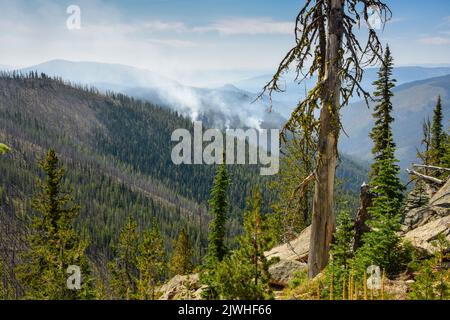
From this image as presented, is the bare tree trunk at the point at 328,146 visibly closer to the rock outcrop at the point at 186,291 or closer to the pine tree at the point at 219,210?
the rock outcrop at the point at 186,291

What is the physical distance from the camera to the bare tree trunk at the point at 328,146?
1148cm

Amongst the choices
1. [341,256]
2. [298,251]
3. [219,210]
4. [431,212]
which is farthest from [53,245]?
[431,212]

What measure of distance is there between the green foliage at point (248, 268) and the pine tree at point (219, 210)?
78.8 ft

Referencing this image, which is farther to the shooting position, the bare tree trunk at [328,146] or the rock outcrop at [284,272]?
the rock outcrop at [284,272]

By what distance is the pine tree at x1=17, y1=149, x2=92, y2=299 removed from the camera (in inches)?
817

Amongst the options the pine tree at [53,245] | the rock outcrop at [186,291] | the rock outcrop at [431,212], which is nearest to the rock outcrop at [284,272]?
the rock outcrop at [186,291]

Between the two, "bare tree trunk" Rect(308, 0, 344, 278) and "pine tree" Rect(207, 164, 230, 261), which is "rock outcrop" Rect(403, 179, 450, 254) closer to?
"bare tree trunk" Rect(308, 0, 344, 278)

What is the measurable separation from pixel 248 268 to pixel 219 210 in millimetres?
25901

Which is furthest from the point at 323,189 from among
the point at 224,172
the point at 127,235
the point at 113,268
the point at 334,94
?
the point at 113,268

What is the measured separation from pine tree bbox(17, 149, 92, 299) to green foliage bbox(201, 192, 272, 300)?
13.7m

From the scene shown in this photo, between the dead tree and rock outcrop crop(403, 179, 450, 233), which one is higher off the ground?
the dead tree

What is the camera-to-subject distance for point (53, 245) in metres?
25.8

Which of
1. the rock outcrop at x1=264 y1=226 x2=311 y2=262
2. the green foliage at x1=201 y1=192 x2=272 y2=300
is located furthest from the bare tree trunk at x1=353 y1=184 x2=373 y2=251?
the green foliage at x1=201 y1=192 x2=272 y2=300
